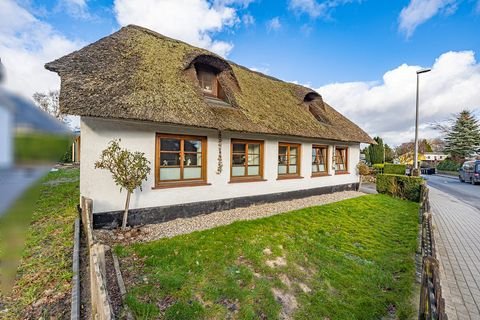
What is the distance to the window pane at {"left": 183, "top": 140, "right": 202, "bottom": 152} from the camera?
7129mm

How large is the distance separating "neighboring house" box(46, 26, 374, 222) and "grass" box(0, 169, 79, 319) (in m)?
1.24

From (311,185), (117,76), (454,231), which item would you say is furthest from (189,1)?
(454,231)

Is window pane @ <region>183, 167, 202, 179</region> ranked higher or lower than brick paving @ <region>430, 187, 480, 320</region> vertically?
higher

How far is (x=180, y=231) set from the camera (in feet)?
19.4

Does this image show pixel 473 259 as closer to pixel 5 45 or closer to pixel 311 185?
pixel 311 185

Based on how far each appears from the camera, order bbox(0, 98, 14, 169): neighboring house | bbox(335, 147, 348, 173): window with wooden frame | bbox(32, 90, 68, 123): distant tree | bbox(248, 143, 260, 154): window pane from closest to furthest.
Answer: bbox(0, 98, 14, 169): neighboring house
bbox(248, 143, 260, 154): window pane
bbox(335, 147, 348, 173): window with wooden frame
bbox(32, 90, 68, 123): distant tree

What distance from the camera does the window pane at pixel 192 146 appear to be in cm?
713

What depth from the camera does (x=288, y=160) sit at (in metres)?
10.3

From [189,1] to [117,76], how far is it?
5.54 meters

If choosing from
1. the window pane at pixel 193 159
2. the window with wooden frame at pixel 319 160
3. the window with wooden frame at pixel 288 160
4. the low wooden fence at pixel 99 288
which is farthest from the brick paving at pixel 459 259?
the window pane at pixel 193 159

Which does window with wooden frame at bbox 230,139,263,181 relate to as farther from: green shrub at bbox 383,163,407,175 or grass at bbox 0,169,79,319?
green shrub at bbox 383,163,407,175

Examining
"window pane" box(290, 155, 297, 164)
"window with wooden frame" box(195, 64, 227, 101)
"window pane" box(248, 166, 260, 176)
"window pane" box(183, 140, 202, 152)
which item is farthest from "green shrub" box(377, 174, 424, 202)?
"window pane" box(183, 140, 202, 152)

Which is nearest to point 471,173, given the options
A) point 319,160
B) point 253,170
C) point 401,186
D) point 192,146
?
point 401,186

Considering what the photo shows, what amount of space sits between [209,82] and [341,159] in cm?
959
